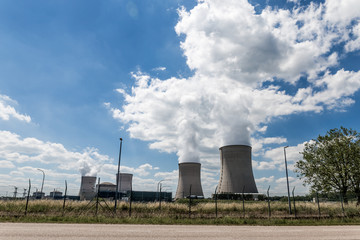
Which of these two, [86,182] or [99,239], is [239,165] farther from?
[86,182]

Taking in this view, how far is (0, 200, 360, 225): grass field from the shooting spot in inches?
508

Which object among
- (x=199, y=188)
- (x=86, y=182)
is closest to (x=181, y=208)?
(x=199, y=188)

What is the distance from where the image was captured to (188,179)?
4084cm

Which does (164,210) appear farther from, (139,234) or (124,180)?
(124,180)

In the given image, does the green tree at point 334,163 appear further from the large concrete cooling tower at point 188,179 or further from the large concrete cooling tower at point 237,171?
the large concrete cooling tower at point 188,179

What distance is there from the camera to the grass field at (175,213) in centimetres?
1290

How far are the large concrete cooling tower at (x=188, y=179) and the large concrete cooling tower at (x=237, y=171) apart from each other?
261 inches

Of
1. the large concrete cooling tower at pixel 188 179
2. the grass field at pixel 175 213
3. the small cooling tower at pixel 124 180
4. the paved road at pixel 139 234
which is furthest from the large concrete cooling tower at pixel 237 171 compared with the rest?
the small cooling tower at pixel 124 180

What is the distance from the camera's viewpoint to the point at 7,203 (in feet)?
57.3

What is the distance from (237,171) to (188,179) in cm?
978

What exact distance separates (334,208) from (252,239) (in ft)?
51.1

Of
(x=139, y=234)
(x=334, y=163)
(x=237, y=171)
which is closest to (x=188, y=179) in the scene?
(x=237, y=171)

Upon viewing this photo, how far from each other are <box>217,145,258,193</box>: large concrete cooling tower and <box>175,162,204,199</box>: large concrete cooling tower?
663 cm

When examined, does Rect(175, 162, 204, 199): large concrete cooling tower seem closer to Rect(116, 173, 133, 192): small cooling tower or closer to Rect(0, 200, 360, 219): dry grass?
Rect(0, 200, 360, 219): dry grass
